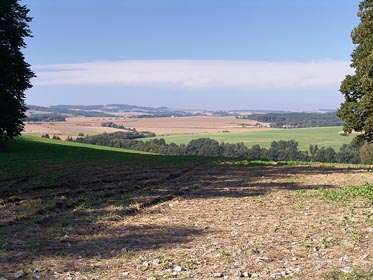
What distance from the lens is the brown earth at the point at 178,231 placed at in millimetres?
7648

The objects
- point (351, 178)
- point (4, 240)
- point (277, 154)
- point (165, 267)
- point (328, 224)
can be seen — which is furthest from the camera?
point (277, 154)

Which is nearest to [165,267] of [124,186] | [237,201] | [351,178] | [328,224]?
[328,224]

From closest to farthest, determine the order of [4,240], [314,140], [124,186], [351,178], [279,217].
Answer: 1. [4,240]
2. [279,217]
3. [124,186]
4. [351,178]
5. [314,140]

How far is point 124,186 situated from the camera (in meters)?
19.6

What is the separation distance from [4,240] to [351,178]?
19.1m

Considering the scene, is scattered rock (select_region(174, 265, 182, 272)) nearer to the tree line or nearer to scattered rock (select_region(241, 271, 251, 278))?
scattered rock (select_region(241, 271, 251, 278))

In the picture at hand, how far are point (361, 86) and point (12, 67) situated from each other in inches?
1076

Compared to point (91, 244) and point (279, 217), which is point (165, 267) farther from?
point (279, 217)

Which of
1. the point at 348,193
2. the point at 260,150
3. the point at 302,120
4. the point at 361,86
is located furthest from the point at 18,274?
the point at 302,120

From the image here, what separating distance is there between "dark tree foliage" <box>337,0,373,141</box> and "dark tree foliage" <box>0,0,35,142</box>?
999 inches

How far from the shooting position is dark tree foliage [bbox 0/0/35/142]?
31781 mm

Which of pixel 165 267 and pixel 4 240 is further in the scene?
pixel 4 240

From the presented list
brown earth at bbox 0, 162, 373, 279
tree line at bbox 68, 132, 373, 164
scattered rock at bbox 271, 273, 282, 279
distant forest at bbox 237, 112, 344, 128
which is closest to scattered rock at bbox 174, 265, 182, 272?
brown earth at bbox 0, 162, 373, 279

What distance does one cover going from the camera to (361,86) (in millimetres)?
27328
